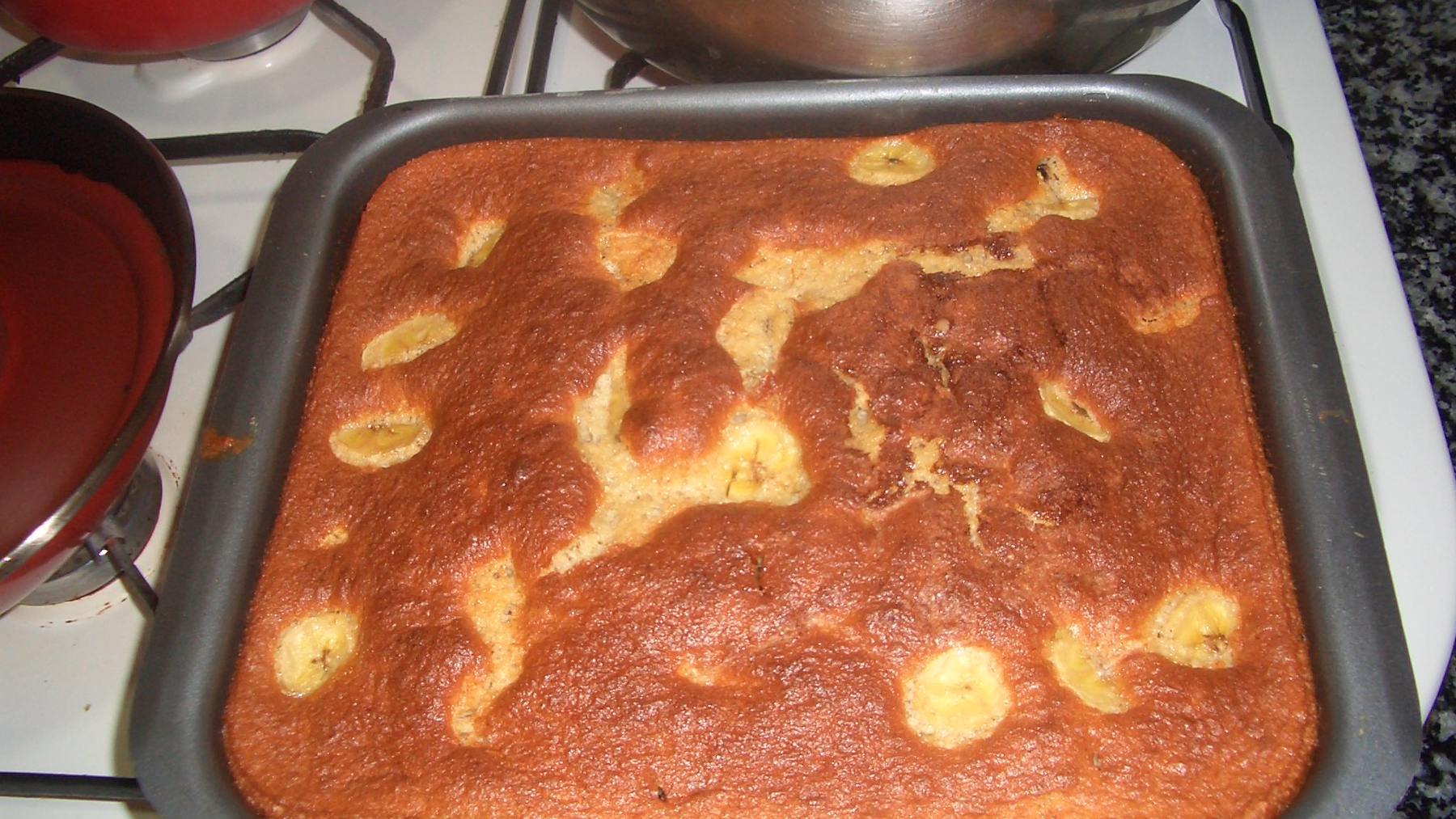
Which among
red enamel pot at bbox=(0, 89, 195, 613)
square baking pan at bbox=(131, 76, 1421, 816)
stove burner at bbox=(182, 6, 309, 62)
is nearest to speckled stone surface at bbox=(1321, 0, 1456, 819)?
square baking pan at bbox=(131, 76, 1421, 816)

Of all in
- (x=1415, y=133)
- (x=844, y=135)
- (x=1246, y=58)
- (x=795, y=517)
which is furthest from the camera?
(x=1415, y=133)

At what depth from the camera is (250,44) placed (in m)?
1.32

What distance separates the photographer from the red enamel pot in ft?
2.83

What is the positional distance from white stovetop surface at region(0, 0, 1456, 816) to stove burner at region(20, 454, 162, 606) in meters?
0.01

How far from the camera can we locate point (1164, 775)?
28.5 inches

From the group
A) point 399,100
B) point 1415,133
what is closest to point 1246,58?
point 1415,133

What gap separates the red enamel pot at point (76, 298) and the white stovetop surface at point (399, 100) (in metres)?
0.10

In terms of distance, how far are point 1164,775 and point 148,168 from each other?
1005mm

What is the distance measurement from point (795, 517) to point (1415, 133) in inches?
41.5

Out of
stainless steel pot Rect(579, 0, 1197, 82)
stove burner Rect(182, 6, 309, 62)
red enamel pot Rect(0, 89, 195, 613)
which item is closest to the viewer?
red enamel pot Rect(0, 89, 195, 613)

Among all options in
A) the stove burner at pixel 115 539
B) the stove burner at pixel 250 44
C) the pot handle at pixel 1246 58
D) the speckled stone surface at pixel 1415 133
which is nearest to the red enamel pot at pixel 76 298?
the stove burner at pixel 115 539

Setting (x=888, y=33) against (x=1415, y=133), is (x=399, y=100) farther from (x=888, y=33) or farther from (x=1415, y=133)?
(x=1415, y=133)

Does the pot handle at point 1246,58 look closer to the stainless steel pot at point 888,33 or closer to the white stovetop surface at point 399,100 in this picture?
the white stovetop surface at point 399,100

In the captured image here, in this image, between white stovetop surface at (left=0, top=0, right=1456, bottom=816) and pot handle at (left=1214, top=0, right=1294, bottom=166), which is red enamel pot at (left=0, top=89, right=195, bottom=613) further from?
pot handle at (left=1214, top=0, right=1294, bottom=166)
